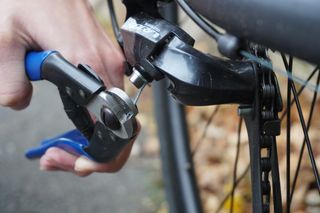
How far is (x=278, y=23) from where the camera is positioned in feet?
1.47

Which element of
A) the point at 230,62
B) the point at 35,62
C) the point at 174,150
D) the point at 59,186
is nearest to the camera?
the point at 230,62

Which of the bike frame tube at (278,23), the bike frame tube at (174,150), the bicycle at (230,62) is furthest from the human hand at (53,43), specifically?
the bike frame tube at (174,150)

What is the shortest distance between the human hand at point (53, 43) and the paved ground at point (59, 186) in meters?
0.72

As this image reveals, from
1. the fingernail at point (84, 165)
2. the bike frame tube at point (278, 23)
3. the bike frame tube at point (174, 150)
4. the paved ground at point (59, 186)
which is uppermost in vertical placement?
the bike frame tube at point (278, 23)

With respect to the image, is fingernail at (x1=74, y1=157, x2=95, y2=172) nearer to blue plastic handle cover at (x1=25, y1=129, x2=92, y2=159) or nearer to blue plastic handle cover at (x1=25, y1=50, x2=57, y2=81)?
blue plastic handle cover at (x1=25, y1=129, x2=92, y2=159)

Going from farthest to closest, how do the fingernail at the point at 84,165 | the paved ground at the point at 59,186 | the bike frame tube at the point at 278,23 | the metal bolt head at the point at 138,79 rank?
the paved ground at the point at 59,186, the fingernail at the point at 84,165, the metal bolt head at the point at 138,79, the bike frame tube at the point at 278,23

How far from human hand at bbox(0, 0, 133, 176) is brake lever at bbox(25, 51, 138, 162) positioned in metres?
0.02

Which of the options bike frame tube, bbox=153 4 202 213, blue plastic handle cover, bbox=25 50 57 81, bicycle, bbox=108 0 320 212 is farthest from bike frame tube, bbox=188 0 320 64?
bike frame tube, bbox=153 4 202 213

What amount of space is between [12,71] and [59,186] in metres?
0.89

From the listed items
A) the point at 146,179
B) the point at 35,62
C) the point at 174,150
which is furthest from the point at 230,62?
the point at 146,179

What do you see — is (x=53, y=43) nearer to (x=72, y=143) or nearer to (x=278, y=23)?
(x=72, y=143)

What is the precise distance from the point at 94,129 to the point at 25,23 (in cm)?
16

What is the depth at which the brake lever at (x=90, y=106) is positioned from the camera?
63cm

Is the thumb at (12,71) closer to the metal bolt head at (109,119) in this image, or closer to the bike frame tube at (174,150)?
the metal bolt head at (109,119)
